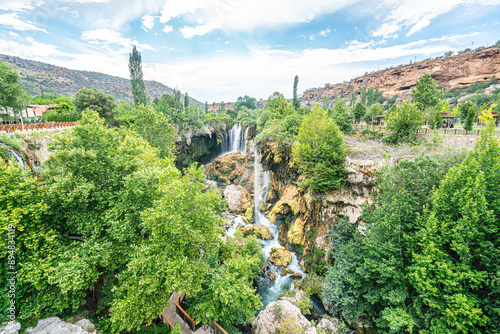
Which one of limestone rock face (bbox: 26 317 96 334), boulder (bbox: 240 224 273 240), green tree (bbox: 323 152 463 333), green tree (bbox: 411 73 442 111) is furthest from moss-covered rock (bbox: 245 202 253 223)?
green tree (bbox: 411 73 442 111)

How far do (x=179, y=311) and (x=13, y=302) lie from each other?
754 cm

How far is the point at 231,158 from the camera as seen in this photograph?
48.6 m

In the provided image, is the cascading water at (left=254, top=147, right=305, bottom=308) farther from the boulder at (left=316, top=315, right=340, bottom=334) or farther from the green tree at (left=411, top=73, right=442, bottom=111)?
the green tree at (left=411, top=73, right=442, bottom=111)

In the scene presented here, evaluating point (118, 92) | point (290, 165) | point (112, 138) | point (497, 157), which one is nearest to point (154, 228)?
point (112, 138)

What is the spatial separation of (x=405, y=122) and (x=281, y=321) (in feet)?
68.6

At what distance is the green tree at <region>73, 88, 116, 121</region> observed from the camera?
31.2m

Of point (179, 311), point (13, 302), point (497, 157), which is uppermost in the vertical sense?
point (497, 157)

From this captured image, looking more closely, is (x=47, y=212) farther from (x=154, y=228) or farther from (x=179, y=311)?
(x=179, y=311)

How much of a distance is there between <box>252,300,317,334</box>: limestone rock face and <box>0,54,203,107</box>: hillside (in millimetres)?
134349

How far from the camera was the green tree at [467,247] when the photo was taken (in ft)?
26.1

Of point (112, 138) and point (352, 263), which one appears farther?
point (352, 263)

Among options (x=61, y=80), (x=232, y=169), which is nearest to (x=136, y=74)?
(x=232, y=169)

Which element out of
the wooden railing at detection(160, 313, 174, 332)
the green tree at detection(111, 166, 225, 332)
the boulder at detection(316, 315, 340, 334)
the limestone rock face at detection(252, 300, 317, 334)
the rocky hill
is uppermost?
the rocky hill

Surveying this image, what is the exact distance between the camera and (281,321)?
41.7ft
